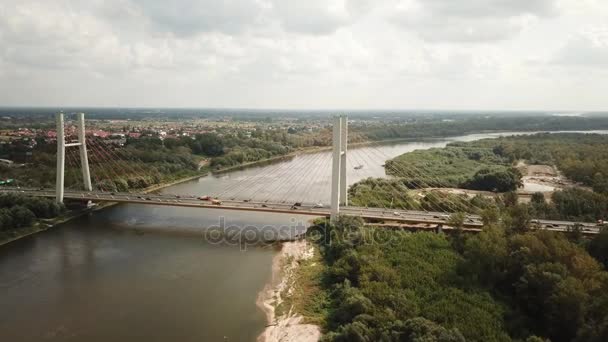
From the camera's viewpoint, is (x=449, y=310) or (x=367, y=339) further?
(x=449, y=310)

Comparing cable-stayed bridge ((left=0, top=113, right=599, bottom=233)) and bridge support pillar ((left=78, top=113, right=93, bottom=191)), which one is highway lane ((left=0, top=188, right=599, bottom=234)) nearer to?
cable-stayed bridge ((left=0, top=113, right=599, bottom=233))

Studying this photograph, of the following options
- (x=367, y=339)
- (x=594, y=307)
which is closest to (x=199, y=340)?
(x=367, y=339)

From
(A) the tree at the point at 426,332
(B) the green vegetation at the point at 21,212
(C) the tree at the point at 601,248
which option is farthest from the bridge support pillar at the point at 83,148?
(C) the tree at the point at 601,248

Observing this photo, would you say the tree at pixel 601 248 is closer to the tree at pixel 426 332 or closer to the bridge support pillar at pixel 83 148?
the tree at pixel 426 332

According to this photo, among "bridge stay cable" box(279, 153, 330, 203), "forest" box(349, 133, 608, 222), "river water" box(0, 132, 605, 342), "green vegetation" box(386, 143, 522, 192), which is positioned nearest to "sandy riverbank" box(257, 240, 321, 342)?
"river water" box(0, 132, 605, 342)

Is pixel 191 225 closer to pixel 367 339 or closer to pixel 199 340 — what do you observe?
pixel 199 340

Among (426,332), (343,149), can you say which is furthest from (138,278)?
(343,149)
